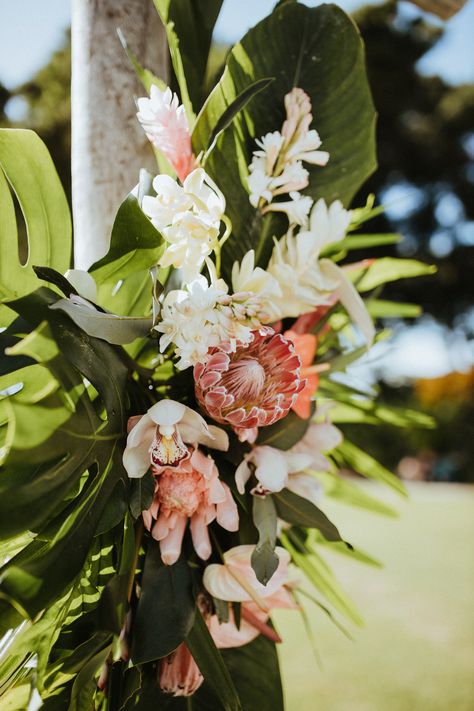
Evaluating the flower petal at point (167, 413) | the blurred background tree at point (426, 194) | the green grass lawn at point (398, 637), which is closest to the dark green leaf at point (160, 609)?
the flower petal at point (167, 413)

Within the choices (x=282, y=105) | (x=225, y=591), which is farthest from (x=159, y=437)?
(x=282, y=105)

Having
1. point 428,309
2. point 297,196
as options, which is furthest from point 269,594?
point 428,309

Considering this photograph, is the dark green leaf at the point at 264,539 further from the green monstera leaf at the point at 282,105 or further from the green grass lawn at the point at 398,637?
the green grass lawn at the point at 398,637

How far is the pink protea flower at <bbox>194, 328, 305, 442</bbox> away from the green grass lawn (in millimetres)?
1186

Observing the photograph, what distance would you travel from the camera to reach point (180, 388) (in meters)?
0.47

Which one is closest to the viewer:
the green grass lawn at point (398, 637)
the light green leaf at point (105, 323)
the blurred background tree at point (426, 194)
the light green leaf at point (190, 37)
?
the light green leaf at point (105, 323)

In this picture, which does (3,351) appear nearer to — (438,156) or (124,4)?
(124,4)

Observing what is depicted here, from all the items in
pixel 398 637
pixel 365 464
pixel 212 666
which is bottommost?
pixel 398 637

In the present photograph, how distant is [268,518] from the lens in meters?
0.43

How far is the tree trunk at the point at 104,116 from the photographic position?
53 cm

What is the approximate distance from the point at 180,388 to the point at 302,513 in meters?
0.13

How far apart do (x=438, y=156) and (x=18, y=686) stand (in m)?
8.88

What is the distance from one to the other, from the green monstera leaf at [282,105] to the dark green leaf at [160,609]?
229 millimetres

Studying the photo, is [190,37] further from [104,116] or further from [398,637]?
[398,637]
